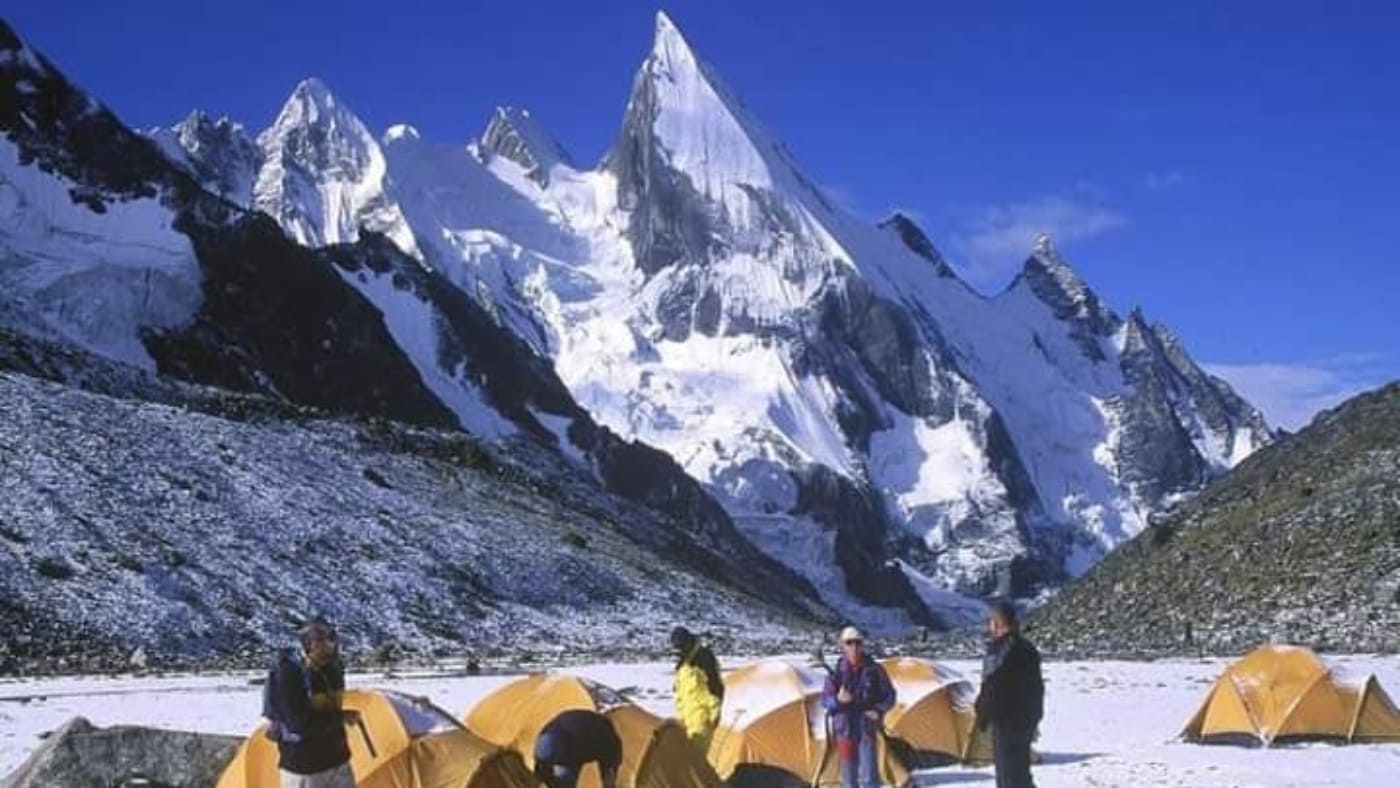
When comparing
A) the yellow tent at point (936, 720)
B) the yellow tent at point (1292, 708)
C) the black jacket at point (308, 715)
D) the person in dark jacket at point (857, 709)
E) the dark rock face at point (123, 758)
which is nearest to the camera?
the black jacket at point (308, 715)

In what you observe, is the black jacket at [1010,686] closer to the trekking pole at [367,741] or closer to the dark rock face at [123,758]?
the trekking pole at [367,741]

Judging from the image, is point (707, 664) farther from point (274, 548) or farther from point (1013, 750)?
point (274, 548)

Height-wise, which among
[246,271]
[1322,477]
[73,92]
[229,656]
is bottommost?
[229,656]

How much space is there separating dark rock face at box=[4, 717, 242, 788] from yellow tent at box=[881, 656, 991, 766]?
8.63 metres

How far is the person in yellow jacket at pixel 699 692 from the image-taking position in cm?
1656

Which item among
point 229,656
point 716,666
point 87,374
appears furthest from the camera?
point 87,374

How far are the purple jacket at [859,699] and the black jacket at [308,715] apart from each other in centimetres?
567

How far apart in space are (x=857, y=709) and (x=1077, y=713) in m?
10.9

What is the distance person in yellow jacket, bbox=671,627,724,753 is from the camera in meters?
16.6

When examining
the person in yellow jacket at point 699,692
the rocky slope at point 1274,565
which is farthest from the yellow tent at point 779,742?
the rocky slope at point 1274,565

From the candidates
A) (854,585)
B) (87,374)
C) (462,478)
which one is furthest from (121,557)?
(854,585)

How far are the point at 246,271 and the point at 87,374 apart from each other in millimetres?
36746

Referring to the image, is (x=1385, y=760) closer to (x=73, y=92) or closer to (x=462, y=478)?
(x=462, y=478)

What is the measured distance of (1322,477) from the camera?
2202 inches
